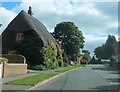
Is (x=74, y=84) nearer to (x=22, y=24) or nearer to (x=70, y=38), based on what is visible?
(x=22, y=24)

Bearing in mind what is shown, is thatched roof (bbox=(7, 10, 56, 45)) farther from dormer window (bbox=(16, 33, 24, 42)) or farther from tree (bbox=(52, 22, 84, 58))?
tree (bbox=(52, 22, 84, 58))

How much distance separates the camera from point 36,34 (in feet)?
202

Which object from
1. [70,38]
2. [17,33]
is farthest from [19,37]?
[70,38]

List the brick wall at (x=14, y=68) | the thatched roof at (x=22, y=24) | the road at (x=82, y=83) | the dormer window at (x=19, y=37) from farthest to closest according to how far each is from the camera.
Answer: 1. the dormer window at (x=19, y=37)
2. the thatched roof at (x=22, y=24)
3. the brick wall at (x=14, y=68)
4. the road at (x=82, y=83)

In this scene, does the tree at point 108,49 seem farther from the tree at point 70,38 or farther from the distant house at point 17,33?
the distant house at point 17,33

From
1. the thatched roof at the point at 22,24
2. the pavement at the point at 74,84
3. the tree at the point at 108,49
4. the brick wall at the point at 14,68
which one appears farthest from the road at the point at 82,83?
the tree at the point at 108,49

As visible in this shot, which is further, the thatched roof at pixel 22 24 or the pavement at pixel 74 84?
the thatched roof at pixel 22 24

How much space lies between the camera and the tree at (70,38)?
100062mm

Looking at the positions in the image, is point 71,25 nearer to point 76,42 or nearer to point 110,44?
point 76,42

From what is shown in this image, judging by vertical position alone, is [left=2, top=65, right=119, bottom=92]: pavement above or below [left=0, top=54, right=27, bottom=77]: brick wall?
below

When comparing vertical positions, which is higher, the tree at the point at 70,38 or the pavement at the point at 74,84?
the tree at the point at 70,38

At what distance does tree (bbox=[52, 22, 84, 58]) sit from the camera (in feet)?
328

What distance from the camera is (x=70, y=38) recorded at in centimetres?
10131

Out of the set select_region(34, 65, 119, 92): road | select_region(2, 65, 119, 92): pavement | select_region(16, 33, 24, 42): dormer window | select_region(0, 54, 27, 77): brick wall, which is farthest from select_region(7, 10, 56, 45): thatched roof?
select_region(2, 65, 119, 92): pavement
